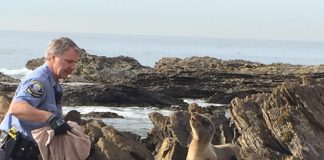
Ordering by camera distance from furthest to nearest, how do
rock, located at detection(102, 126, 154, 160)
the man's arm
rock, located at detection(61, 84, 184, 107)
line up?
rock, located at detection(61, 84, 184, 107)
rock, located at detection(102, 126, 154, 160)
the man's arm

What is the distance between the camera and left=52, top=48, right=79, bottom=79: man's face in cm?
560

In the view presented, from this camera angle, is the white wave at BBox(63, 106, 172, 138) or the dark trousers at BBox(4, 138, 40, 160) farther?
the white wave at BBox(63, 106, 172, 138)

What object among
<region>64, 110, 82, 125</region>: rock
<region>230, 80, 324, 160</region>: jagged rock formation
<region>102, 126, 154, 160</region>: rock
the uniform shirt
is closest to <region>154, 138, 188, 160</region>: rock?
<region>102, 126, 154, 160</region>: rock

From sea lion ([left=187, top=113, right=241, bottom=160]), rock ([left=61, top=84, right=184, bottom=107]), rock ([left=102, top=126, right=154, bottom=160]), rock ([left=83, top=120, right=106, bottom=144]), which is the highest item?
sea lion ([left=187, top=113, right=241, bottom=160])

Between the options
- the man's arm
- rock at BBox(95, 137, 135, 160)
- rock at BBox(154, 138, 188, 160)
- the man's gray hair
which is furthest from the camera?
rock at BBox(154, 138, 188, 160)

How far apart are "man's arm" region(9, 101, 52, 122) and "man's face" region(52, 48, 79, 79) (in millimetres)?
388

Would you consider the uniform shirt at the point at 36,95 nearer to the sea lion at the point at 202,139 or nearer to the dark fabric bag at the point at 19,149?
the dark fabric bag at the point at 19,149

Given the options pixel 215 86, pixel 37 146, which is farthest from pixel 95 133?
pixel 215 86

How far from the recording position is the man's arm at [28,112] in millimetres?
5426

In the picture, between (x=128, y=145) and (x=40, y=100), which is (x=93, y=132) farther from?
(x=40, y=100)

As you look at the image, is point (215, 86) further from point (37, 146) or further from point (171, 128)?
point (37, 146)

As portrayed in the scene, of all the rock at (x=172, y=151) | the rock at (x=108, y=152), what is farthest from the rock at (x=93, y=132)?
the rock at (x=172, y=151)

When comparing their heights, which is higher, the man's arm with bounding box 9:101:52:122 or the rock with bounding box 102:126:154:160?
the man's arm with bounding box 9:101:52:122

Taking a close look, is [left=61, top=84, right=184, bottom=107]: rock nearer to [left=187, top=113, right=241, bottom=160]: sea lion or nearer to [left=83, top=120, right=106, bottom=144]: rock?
[left=83, top=120, right=106, bottom=144]: rock
